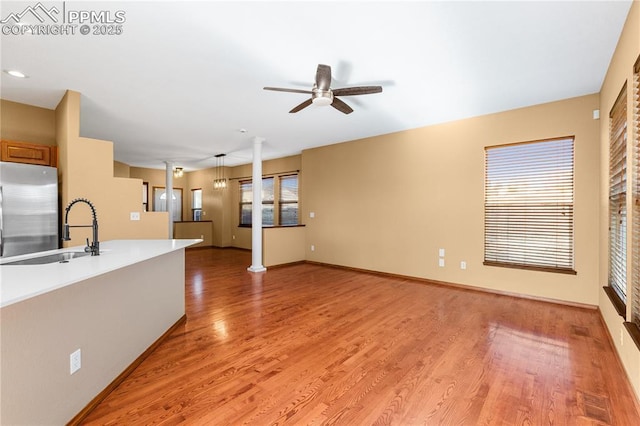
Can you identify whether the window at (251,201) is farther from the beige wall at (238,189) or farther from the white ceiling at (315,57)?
the white ceiling at (315,57)

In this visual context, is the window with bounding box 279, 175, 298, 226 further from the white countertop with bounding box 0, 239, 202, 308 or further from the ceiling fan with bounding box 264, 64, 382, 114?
the white countertop with bounding box 0, 239, 202, 308

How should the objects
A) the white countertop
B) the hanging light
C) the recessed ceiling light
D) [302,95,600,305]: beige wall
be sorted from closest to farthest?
1. the white countertop
2. the recessed ceiling light
3. [302,95,600,305]: beige wall
4. the hanging light

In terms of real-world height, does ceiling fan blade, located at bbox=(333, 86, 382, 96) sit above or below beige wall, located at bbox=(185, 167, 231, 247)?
above

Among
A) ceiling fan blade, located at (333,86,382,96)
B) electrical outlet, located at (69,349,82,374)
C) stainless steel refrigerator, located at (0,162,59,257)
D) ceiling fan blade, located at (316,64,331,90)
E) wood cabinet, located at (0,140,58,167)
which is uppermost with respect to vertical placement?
ceiling fan blade, located at (316,64,331,90)

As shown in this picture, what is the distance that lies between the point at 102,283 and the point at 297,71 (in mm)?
2603

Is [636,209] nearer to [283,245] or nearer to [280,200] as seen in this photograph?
[283,245]

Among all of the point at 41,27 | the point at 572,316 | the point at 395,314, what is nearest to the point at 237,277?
the point at 395,314

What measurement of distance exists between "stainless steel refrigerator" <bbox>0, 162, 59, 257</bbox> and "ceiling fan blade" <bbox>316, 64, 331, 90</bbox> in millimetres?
3510

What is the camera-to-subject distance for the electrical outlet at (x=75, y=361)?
65.6 inches

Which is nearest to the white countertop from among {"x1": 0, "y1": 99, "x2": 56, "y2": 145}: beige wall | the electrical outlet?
the electrical outlet

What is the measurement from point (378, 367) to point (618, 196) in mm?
2675

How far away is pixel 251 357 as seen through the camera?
2.47 meters

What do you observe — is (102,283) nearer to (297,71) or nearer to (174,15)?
(174,15)

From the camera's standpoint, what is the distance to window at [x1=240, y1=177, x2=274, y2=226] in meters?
8.52
